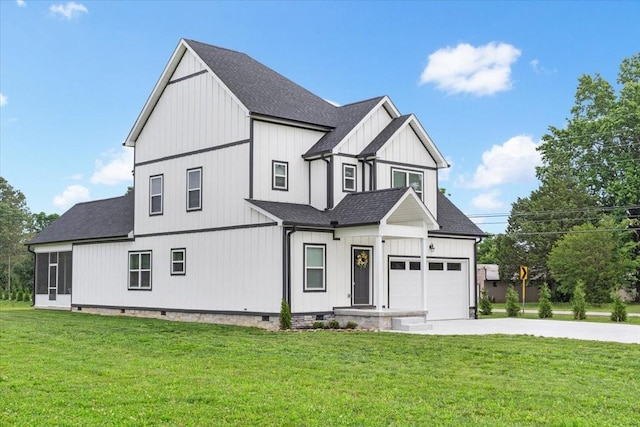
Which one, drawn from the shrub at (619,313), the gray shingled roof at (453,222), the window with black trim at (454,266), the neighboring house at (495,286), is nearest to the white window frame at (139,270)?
the gray shingled roof at (453,222)

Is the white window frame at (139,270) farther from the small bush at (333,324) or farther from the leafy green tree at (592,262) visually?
the leafy green tree at (592,262)

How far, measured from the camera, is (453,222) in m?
A: 27.9

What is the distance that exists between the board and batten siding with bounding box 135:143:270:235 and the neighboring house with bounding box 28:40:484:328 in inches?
2.3

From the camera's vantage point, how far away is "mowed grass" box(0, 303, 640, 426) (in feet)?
28.4

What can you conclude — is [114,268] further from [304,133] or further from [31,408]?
[31,408]

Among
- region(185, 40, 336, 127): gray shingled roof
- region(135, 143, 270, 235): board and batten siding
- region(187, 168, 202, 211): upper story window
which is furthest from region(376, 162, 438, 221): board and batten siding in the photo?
region(187, 168, 202, 211): upper story window

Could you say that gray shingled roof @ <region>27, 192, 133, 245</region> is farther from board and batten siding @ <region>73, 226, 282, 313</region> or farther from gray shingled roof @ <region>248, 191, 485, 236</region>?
gray shingled roof @ <region>248, 191, 485, 236</region>

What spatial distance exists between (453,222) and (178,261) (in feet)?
34.3

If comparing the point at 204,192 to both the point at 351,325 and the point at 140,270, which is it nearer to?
the point at 140,270

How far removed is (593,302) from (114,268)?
3093 centimetres

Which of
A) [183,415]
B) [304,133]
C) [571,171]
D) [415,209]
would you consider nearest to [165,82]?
[304,133]

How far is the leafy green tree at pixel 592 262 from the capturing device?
4631cm

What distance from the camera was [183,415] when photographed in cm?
860

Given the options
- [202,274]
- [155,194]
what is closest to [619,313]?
[202,274]
